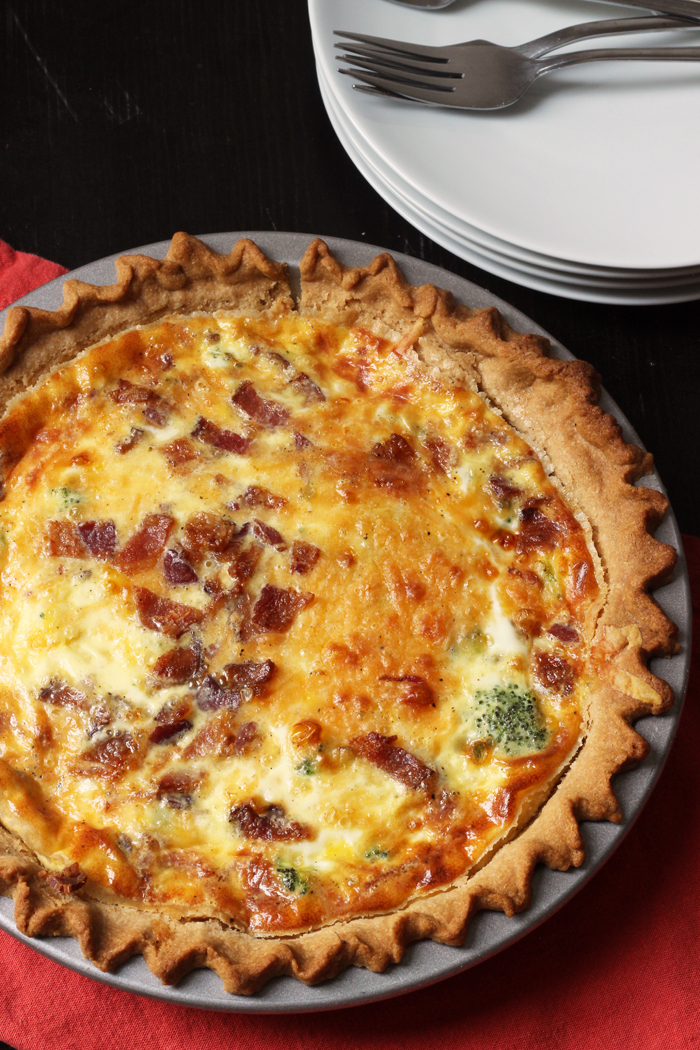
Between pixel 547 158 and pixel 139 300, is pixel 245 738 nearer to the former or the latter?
pixel 139 300

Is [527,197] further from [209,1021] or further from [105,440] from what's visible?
[209,1021]

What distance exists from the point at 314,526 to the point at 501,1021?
5.62ft

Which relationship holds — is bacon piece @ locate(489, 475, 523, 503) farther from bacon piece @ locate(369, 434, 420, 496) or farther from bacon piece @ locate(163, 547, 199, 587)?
bacon piece @ locate(163, 547, 199, 587)

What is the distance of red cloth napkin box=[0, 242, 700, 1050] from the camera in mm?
3348

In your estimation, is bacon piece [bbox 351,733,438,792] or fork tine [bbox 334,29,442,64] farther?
fork tine [bbox 334,29,442,64]

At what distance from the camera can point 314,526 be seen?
3.36 m

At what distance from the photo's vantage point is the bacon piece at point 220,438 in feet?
11.4

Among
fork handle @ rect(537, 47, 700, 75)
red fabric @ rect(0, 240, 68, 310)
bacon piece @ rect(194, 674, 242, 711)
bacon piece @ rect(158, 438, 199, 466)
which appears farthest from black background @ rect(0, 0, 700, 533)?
bacon piece @ rect(194, 674, 242, 711)

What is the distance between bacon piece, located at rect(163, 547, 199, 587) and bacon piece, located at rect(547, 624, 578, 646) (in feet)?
3.79

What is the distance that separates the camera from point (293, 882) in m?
3.03

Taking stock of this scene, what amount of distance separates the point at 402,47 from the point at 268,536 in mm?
1945

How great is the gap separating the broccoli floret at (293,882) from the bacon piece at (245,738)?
365 mm

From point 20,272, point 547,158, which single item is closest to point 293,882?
point 20,272

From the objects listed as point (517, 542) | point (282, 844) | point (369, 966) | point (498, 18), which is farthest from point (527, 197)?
point (369, 966)
